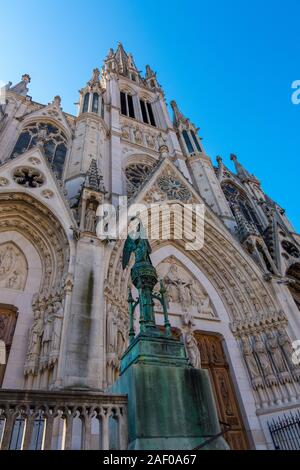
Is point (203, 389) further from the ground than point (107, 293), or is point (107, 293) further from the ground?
point (107, 293)

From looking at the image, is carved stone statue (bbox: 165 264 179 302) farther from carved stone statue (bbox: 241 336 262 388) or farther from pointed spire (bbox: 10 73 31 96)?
pointed spire (bbox: 10 73 31 96)

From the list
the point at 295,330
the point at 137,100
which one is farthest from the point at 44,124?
the point at 295,330

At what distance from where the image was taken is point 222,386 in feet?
29.9

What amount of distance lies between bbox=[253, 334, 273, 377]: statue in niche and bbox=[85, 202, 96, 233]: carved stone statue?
6500 mm

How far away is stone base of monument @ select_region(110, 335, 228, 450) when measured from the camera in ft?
10.1

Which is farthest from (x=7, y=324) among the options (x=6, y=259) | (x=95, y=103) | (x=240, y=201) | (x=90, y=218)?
(x=240, y=201)

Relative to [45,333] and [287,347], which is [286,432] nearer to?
[287,347]

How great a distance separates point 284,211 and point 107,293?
15464 mm

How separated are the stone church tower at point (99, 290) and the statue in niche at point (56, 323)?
0.03m

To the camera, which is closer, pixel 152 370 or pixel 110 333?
pixel 152 370

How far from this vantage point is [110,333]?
22.5ft

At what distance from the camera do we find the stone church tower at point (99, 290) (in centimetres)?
555

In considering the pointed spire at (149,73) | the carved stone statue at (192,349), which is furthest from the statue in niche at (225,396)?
the pointed spire at (149,73)

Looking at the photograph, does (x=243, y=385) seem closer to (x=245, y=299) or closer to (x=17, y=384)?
(x=245, y=299)
